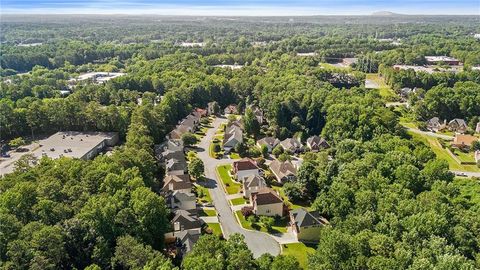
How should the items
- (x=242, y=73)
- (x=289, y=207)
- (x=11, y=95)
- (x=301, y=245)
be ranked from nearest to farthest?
(x=301, y=245)
(x=289, y=207)
(x=11, y=95)
(x=242, y=73)

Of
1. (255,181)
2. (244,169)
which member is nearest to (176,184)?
(255,181)

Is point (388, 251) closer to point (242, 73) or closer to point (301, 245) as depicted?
point (301, 245)

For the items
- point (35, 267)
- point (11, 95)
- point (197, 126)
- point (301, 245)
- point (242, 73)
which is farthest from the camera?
point (242, 73)

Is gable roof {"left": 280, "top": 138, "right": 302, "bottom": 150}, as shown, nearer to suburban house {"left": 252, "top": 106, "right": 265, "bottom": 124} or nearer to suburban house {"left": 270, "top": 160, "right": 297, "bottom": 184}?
suburban house {"left": 270, "top": 160, "right": 297, "bottom": 184}

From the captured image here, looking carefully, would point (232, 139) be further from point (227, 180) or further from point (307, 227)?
point (307, 227)

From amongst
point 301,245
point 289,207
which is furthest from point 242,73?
point 301,245

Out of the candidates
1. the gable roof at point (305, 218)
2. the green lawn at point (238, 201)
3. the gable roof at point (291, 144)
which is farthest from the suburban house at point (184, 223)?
the gable roof at point (291, 144)
